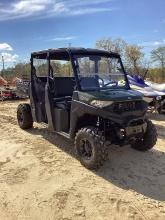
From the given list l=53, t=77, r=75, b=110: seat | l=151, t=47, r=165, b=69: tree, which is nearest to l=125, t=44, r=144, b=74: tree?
l=151, t=47, r=165, b=69: tree

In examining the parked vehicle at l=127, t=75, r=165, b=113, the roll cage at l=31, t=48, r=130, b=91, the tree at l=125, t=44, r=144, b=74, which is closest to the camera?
the roll cage at l=31, t=48, r=130, b=91

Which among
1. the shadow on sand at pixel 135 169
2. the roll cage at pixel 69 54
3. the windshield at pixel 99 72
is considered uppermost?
the roll cage at pixel 69 54

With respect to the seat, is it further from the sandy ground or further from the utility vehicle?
the sandy ground

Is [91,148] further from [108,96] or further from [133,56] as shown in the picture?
[133,56]

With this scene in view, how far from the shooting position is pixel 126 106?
262 inches

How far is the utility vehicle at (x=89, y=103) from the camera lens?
6.47 metres

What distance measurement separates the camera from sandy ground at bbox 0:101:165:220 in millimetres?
5090

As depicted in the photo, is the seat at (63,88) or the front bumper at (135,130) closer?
the front bumper at (135,130)

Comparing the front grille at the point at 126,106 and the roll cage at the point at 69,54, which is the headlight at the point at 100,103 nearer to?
the front grille at the point at 126,106

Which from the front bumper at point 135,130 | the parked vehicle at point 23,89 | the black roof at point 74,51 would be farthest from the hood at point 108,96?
the parked vehicle at point 23,89

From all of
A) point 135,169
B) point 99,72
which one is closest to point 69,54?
point 99,72

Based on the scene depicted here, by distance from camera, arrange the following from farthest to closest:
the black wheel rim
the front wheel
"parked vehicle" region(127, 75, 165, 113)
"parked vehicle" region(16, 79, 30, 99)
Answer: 1. "parked vehicle" region(127, 75, 165, 113)
2. "parked vehicle" region(16, 79, 30, 99)
3. the front wheel
4. the black wheel rim

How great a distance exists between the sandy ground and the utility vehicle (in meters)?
0.36

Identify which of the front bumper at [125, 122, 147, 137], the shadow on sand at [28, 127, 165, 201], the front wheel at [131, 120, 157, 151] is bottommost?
the shadow on sand at [28, 127, 165, 201]
